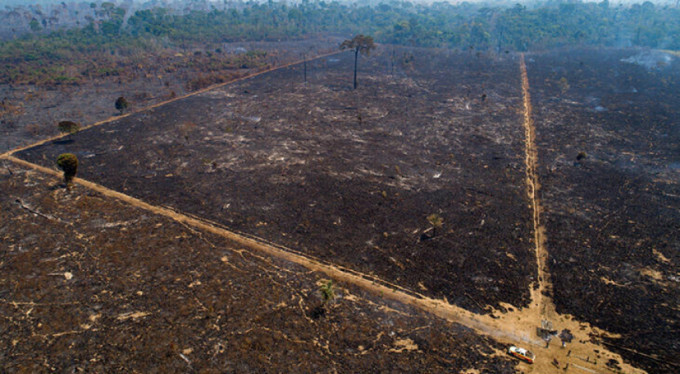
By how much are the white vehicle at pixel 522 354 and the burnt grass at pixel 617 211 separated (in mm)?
5906

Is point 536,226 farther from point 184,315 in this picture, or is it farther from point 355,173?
point 184,315

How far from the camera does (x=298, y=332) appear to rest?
22.5m

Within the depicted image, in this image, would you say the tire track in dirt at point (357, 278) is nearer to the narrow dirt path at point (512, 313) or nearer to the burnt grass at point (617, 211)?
the narrow dirt path at point (512, 313)

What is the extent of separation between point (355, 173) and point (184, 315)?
2438 centimetres

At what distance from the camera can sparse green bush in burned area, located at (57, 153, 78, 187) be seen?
3641 cm

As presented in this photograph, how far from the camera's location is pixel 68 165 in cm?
3669

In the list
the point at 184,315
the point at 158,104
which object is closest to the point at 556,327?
the point at 184,315

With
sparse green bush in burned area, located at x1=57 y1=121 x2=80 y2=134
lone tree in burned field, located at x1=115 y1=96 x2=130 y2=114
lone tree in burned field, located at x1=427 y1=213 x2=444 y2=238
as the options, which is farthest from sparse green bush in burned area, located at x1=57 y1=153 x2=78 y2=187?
lone tree in burned field, located at x1=427 y1=213 x2=444 y2=238

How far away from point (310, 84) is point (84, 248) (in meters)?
59.2

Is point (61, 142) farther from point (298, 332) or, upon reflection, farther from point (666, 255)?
point (666, 255)

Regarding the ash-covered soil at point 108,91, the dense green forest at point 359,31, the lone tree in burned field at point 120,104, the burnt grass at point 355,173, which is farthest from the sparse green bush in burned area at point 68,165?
the dense green forest at point 359,31

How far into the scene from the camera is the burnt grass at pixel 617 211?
2406 centimetres

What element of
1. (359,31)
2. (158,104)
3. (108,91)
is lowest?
(158,104)

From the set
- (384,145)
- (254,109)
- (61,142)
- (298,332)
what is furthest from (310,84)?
(298,332)
